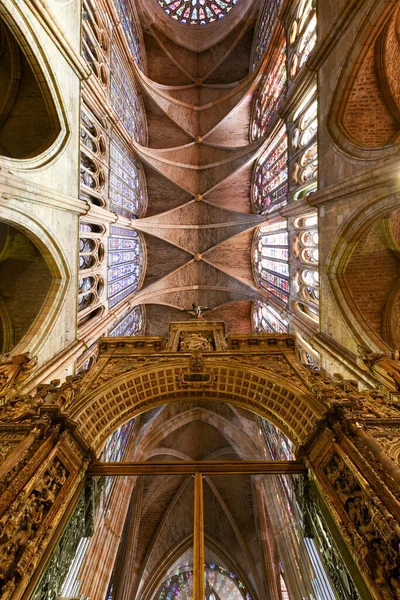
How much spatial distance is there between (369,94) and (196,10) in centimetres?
2129

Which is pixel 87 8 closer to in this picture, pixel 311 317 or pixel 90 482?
pixel 311 317

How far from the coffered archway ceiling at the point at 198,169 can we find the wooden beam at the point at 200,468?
14.6 m

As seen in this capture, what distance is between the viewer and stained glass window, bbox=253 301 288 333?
14.8m

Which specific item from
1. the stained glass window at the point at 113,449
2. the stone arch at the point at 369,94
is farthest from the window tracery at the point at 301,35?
the stained glass window at the point at 113,449

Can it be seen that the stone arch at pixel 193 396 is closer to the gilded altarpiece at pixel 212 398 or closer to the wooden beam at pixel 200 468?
the gilded altarpiece at pixel 212 398

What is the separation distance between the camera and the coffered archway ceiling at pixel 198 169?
67.4ft

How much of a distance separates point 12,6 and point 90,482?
384 inches

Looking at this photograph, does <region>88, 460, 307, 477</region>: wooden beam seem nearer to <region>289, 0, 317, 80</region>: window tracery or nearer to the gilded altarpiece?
the gilded altarpiece

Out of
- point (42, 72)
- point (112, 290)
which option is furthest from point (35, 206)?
point (112, 290)

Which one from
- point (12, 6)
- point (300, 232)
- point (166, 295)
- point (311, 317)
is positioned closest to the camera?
point (12, 6)

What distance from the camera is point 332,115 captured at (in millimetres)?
9148

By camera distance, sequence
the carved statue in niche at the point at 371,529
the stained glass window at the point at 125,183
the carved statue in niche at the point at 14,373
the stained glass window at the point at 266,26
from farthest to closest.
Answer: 1. the stained glass window at the point at 266,26
2. the stained glass window at the point at 125,183
3. the carved statue in niche at the point at 14,373
4. the carved statue in niche at the point at 371,529

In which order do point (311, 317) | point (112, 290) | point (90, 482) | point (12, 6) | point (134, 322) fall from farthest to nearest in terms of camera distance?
1. point (134, 322)
2. point (112, 290)
3. point (311, 317)
4. point (12, 6)
5. point (90, 482)

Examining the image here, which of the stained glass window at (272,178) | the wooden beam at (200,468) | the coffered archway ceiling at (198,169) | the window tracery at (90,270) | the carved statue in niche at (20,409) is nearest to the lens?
the carved statue in niche at (20,409)
